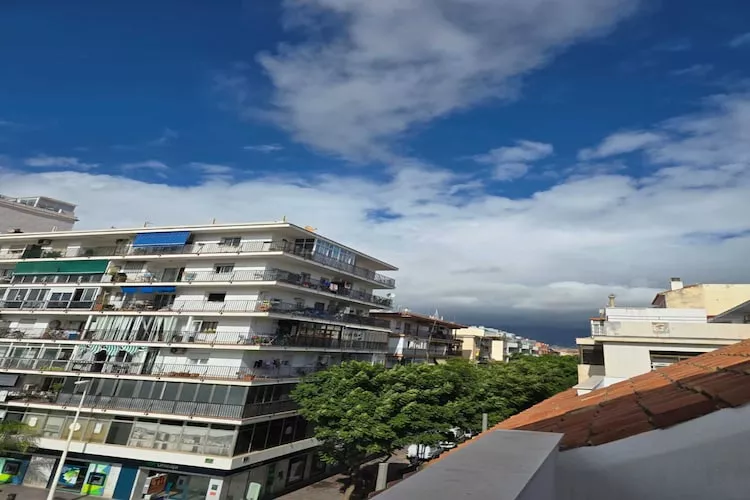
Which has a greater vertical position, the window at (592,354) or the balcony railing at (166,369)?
the window at (592,354)

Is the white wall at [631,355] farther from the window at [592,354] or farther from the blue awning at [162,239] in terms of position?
the blue awning at [162,239]

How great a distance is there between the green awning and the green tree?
436 inches

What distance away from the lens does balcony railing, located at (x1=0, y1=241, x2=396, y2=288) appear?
27203 mm

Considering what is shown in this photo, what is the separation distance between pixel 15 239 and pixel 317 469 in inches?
1280

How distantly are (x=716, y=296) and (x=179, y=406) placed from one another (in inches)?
1660

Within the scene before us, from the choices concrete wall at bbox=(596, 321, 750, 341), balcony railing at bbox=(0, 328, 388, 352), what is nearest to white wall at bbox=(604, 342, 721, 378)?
concrete wall at bbox=(596, 321, 750, 341)

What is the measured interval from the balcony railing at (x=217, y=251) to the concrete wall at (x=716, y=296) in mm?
28300

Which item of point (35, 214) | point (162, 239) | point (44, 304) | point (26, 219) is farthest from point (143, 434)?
point (35, 214)

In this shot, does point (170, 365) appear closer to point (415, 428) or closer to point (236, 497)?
point (236, 497)

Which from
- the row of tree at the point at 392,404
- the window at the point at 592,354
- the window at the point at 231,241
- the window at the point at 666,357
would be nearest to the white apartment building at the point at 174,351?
the window at the point at 231,241

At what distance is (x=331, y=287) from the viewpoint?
102ft

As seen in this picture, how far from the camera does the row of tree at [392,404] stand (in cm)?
2095

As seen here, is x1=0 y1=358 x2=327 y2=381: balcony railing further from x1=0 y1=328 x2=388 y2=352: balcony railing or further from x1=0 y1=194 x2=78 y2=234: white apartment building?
x1=0 y1=194 x2=78 y2=234: white apartment building

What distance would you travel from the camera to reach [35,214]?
41781 mm
